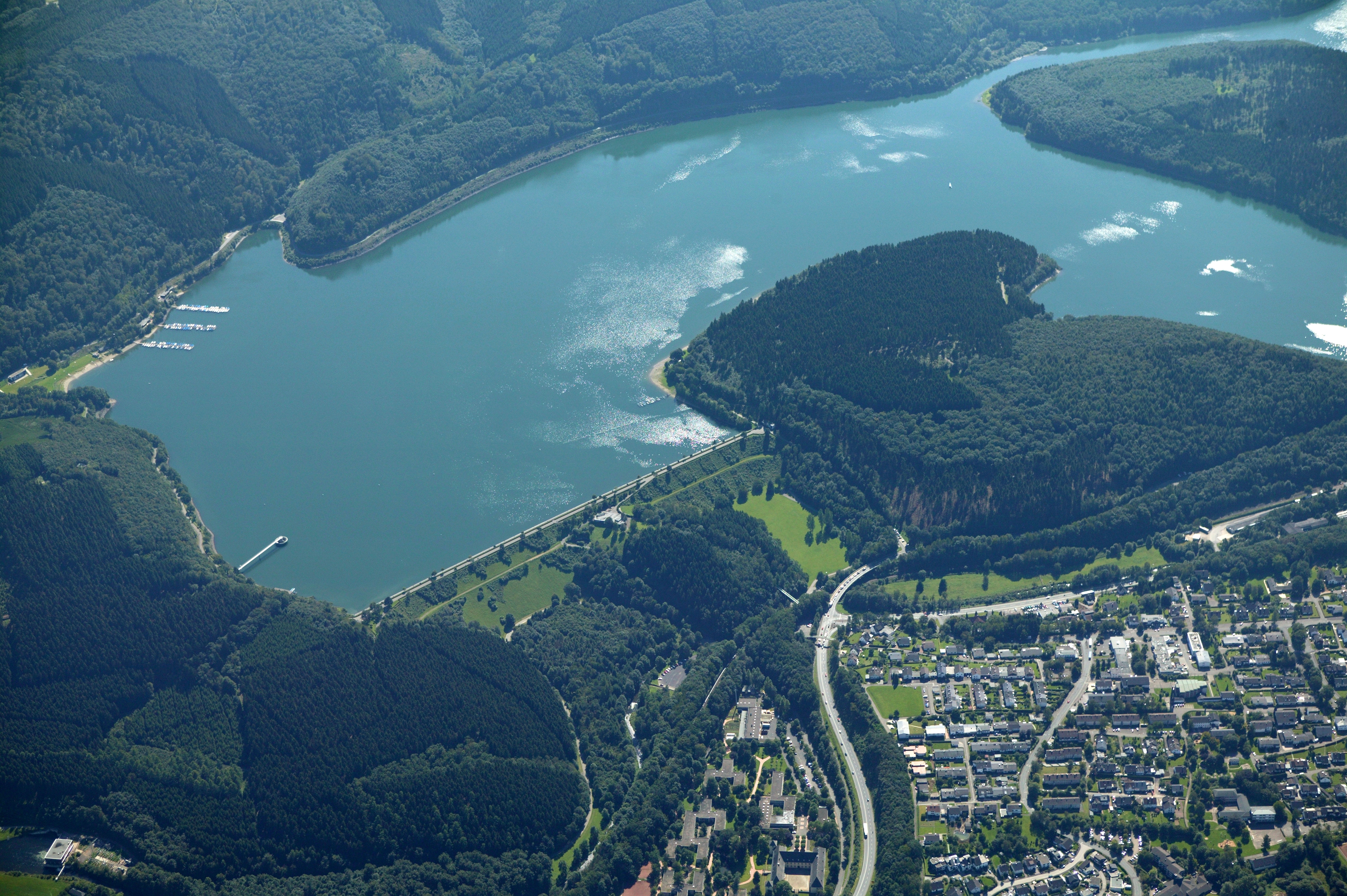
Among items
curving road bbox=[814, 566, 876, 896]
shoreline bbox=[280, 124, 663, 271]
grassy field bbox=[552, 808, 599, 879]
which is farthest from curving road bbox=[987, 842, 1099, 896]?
shoreline bbox=[280, 124, 663, 271]

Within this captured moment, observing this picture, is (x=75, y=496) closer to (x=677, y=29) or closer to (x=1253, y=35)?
(x=677, y=29)

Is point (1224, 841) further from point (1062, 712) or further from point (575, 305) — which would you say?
point (575, 305)

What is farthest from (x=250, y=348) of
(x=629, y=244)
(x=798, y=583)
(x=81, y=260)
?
(x=798, y=583)

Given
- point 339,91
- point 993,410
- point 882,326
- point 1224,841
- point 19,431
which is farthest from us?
point 339,91

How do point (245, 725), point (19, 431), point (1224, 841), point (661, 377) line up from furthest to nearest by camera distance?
point (661, 377) < point (19, 431) < point (245, 725) < point (1224, 841)

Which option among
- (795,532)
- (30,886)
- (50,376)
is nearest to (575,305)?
(795,532)

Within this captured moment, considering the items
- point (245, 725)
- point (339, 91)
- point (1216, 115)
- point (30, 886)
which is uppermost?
point (339, 91)

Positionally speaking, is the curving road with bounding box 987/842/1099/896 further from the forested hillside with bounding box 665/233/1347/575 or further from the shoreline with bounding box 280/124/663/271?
the shoreline with bounding box 280/124/663/271
